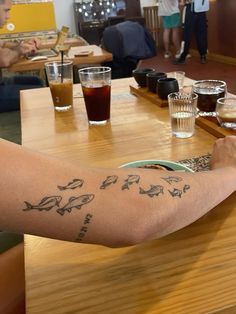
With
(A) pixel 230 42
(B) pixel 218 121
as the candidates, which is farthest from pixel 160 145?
(A) pixel 230 42

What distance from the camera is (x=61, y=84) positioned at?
1.40 m

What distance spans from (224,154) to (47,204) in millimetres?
431

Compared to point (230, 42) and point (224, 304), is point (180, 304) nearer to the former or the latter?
point (224, 304)

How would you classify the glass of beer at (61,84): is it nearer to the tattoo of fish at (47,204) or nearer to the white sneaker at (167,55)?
the tattoo of fish at (47,204)

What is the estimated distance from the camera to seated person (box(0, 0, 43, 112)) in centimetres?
263

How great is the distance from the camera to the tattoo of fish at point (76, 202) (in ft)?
1.64

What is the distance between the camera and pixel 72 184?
0.52 metres

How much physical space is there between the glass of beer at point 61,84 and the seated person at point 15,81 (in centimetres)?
127

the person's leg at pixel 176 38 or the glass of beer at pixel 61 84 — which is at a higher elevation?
the glass of beer at pixel 61 84

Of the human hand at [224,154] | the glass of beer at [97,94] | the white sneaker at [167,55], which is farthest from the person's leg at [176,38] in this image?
the human hand at [224,154]

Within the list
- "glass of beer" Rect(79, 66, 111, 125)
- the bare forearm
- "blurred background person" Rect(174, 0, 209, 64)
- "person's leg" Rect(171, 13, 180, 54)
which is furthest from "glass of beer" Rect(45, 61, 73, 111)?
"person's leg" Rect(171, 13, 180, 54)

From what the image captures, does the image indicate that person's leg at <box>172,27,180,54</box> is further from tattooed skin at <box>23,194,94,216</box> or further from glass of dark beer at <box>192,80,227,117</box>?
tattooed skin at <box>23,194,94,216</box>

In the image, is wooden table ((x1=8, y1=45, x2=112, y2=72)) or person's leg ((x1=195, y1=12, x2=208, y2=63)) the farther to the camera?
person's leg ((x1=195, y1=12, x2=208, y2=63))

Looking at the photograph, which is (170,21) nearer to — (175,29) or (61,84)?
(175,29)
